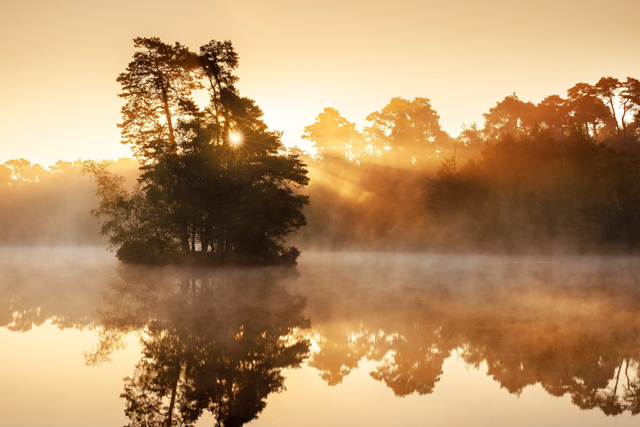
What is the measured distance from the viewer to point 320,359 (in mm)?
9656

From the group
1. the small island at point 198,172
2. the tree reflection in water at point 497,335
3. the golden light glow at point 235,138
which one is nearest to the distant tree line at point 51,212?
the small island at point 198,172

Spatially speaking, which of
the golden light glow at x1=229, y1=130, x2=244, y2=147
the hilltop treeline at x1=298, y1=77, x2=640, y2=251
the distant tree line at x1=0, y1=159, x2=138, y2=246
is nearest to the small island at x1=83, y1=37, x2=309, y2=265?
the golden light glow at x1=229, y1=130, x2=244, y2=147

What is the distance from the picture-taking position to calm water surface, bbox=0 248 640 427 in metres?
6.78

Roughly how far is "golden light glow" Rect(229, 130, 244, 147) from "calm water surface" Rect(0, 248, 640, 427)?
19.9 m

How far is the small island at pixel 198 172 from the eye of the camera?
1324 inches

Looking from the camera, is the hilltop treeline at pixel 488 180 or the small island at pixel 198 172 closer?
the small island at pixel 198 172

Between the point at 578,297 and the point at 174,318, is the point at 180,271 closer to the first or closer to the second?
the point at 174,318

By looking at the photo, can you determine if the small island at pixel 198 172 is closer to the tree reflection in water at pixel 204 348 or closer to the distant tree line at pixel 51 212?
the tree reflection in water at pixel 204 348

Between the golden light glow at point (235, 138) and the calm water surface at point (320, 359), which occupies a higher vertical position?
the golden light glow at point (235, 138)

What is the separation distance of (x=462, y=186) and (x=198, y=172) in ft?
107

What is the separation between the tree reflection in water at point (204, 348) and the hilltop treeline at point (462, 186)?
36426 mm

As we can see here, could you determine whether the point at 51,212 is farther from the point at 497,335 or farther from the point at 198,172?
the point at 497,335

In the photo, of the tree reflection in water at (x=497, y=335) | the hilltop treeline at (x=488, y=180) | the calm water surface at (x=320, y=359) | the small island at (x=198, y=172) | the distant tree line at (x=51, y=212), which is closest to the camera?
the calm water surface at (x=320, y=359)

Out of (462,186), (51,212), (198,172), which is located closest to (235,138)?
(198,172)
